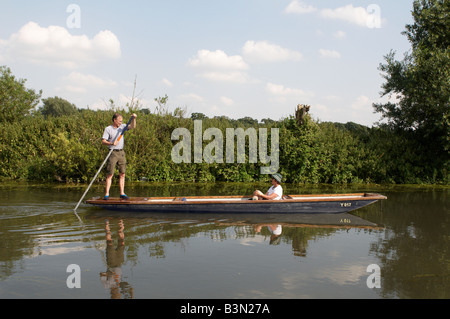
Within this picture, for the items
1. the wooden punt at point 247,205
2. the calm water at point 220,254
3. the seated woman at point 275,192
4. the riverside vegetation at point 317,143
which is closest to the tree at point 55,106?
the riverside vegetation at point 317,143

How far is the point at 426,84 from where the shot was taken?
767 inches

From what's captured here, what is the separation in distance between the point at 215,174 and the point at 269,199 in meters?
→ 9.07

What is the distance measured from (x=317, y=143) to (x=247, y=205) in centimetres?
954

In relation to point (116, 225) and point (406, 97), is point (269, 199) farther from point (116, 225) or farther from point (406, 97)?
point (406, 97)

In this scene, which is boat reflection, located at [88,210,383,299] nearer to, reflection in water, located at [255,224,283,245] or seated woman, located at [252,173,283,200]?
reflection in water, located at [255,224,283,245]

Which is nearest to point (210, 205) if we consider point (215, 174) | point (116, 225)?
point (116, 225)

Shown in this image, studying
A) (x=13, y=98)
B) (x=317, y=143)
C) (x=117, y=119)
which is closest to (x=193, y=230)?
(x=117, y=119)

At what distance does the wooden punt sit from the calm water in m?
0.26

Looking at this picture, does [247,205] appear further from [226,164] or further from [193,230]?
[226,164]

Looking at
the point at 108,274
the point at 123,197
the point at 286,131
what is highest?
the point at 286,131

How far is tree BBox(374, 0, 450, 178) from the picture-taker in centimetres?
1895

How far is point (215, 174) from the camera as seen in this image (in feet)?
64.5

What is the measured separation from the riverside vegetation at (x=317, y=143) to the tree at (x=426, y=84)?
0.05 metres

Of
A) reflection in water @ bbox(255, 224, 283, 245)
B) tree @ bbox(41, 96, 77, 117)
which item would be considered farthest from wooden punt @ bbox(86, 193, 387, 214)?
tree @ bbox(41, 96, 77, 117)
